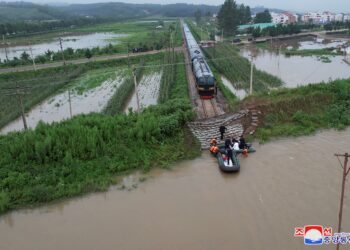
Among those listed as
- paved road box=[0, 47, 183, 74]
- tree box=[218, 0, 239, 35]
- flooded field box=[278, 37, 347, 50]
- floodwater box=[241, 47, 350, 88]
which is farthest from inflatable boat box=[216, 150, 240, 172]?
tree box=[218, 0, 239, 35]

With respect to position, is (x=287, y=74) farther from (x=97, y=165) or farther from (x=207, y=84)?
(x=97, y=165)

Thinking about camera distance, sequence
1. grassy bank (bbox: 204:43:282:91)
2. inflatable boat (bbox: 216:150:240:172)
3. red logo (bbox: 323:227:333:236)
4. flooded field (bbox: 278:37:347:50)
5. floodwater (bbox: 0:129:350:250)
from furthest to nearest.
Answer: flooded field (bbox: 278:37:347:50)
grassy bank (bbox: 204:43:282:91)
inflatable boat (bbox: 216:150:240:172)
floodwater (bbox: 0:129:350:250)
red logo (bbox: 323:227:333:236)

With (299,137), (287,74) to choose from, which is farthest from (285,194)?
(287,74)

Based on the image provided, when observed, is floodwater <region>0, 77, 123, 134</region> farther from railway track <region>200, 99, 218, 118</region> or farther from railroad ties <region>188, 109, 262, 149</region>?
railroad ties <region>188, 109, 262, 149</region>

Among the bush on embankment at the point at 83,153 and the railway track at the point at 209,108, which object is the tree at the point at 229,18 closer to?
the railway track at the point at 209,108

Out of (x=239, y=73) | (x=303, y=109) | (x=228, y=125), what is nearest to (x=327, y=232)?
(x=228, y=125)

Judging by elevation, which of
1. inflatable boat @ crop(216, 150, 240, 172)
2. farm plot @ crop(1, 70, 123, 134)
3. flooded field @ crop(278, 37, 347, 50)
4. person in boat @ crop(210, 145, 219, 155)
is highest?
flooded field @ crop(278, 37, 347, 50)
